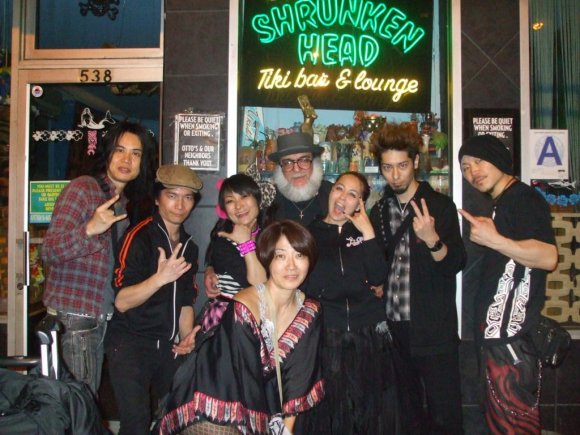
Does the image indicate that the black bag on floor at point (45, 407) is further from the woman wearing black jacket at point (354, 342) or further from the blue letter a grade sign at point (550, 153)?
the blue letter a grade sign at point (550, 153)

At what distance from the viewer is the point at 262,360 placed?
8.22ft

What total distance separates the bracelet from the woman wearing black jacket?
1.34 feet

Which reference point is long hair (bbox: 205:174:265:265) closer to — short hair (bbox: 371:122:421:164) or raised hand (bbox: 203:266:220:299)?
raised hand (bbox: 203:266:220:299)

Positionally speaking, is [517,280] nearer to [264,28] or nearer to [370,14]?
[370,14]

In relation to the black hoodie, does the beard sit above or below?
above

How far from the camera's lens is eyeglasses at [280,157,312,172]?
12.0 ft

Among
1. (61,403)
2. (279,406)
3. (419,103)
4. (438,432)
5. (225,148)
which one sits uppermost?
(419,103)

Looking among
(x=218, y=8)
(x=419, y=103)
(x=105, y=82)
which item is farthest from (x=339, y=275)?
(x=105, y=82)

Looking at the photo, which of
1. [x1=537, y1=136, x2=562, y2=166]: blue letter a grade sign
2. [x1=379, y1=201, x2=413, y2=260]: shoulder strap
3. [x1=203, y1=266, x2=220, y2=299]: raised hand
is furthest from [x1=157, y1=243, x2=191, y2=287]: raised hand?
[x1=537, y1=136, x2=562, y2=166]: blue letter a grade sign

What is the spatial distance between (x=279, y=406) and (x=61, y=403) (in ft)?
3.55

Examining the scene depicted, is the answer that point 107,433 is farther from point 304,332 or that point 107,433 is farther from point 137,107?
point 137,107

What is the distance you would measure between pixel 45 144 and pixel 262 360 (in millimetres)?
3156

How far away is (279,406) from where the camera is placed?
256 cm

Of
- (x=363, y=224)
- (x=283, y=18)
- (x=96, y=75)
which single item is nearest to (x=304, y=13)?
(x=283, y=18)
